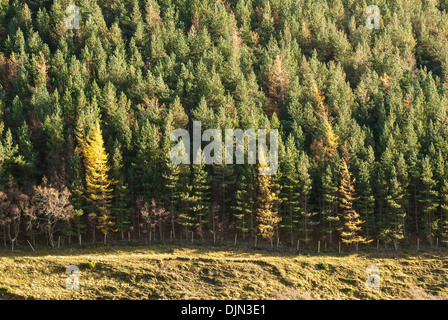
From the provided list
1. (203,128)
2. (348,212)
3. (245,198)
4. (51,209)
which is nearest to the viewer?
(51,209)

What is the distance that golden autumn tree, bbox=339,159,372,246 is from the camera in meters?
59.2

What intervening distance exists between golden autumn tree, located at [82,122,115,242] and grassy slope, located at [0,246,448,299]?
5.73 m

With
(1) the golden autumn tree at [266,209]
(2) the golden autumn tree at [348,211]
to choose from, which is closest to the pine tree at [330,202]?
(2) the golden autumn tree at [348,211]

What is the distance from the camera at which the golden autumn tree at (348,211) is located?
59250 millimetres

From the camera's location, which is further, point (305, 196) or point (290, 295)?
point (305, 196)

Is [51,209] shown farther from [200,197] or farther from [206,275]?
[206,275]

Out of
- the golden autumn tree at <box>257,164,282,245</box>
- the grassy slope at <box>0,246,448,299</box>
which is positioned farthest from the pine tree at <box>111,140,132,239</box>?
the golden autumn tree at <box>257,164,282,245</box>

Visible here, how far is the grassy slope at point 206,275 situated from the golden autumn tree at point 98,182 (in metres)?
5.73

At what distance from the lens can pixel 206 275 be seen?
45062 mm

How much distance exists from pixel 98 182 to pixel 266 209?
2771cm

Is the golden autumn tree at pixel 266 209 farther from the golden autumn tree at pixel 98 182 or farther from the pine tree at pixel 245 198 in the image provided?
the golden autumn tree at pixel 98 182

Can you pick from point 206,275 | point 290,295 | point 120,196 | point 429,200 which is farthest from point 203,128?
point 429,200

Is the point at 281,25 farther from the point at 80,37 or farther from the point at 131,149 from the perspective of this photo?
the point at 131,149

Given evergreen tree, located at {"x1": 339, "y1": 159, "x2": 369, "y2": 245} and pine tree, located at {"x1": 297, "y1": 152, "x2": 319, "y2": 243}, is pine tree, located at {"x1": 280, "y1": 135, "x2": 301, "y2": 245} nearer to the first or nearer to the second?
pine tree, located at {"x1": 297, "y1": 152, "x2": 319, "y2": 243}
